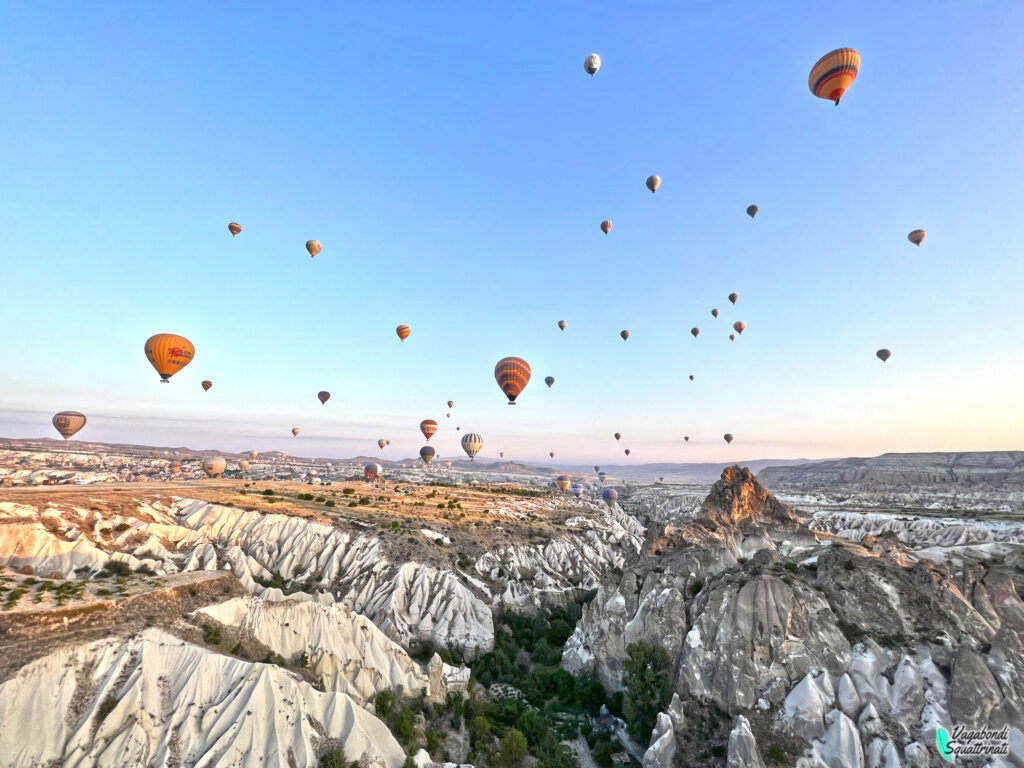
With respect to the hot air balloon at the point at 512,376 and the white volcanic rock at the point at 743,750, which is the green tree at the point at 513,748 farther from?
the hot air balloon at the point at 512,376

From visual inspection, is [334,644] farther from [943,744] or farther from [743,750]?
[943,744]

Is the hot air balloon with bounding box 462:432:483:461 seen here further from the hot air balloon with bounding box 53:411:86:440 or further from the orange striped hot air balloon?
the hot air balloon with bounding box 53:411:86:440

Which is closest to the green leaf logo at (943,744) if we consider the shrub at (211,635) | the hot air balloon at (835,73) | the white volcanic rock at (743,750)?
the white volcanic rock at (743,750)

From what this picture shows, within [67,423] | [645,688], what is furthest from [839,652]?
[67,423]

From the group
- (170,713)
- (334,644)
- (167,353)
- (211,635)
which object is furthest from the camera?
(167,353)

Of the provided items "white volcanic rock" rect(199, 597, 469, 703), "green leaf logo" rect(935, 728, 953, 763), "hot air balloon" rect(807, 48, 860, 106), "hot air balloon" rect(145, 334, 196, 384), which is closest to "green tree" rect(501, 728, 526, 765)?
"white volcanic rock" rect(199, 597, 469, 703)
